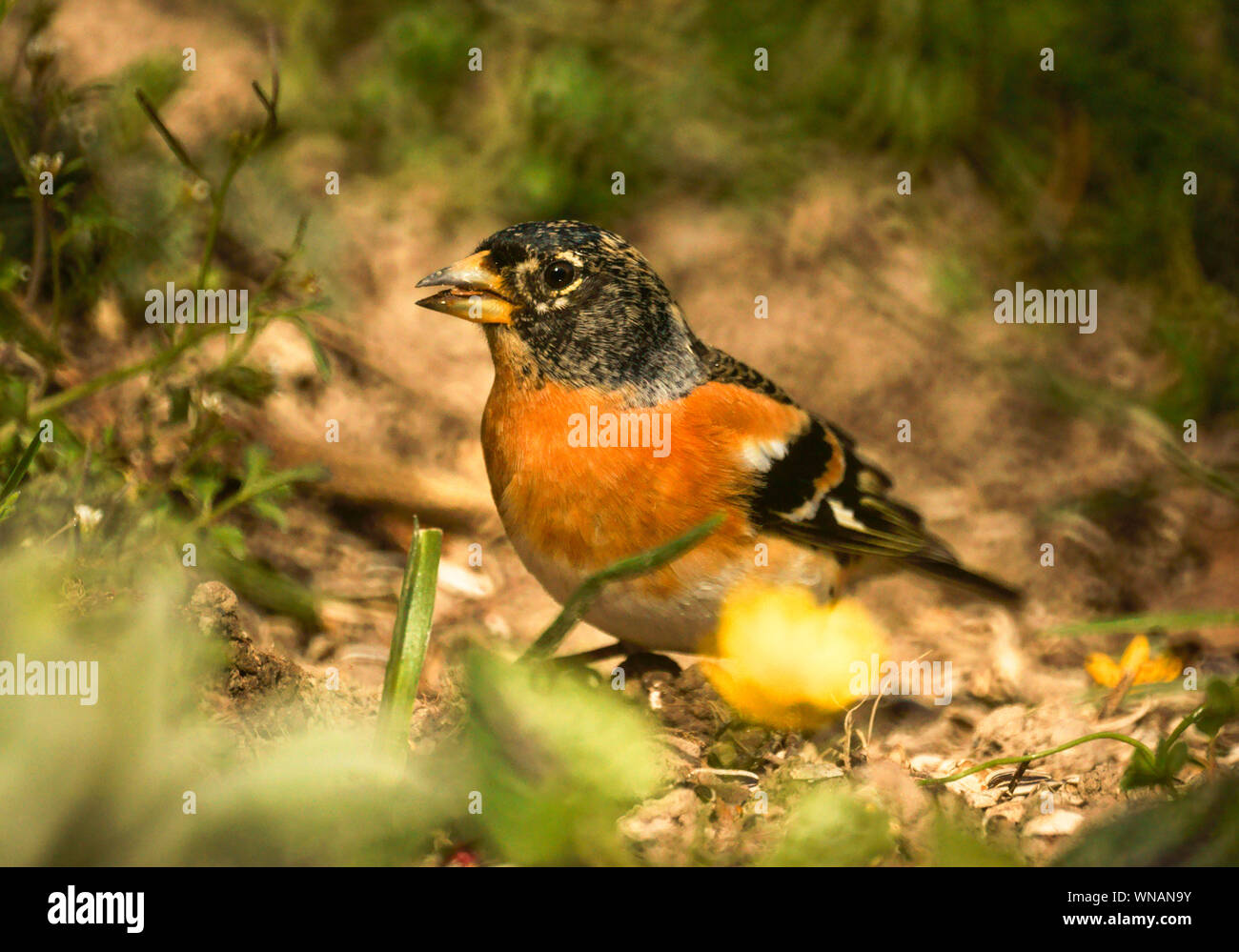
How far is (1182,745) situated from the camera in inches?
84.4

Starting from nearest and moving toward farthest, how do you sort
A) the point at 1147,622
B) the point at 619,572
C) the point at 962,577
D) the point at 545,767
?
the point at 545,767, the point at 619,572, the point at 1147,622, the point at 962,577

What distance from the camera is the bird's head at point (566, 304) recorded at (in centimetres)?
293

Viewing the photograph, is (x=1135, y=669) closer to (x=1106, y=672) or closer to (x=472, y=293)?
(x=1106, y=672)

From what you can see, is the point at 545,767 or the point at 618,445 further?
the point at 618,445

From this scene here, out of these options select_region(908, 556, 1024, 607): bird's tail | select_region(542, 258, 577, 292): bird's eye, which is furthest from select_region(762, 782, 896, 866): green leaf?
select_region(908, 556, 1024, 607): bird's tail

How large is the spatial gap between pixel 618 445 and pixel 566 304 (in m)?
0.37

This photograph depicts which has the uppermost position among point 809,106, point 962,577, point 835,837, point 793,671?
point 809,106

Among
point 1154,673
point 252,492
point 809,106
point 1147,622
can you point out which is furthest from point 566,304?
point 809,106

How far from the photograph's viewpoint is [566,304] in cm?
299

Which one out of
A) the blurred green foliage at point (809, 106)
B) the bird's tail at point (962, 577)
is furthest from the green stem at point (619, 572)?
the blurred green foliage at point (809, 106)

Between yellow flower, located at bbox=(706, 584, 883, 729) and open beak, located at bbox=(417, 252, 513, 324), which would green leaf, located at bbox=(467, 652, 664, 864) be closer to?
yellow flower, located at bbox=(706, 584, 883, 729)

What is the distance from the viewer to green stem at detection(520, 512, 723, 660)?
1.71 meters

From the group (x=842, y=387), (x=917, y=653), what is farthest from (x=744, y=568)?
(x=842, y=387)

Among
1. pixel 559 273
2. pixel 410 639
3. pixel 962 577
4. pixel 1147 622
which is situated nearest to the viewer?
pixel 410 639
